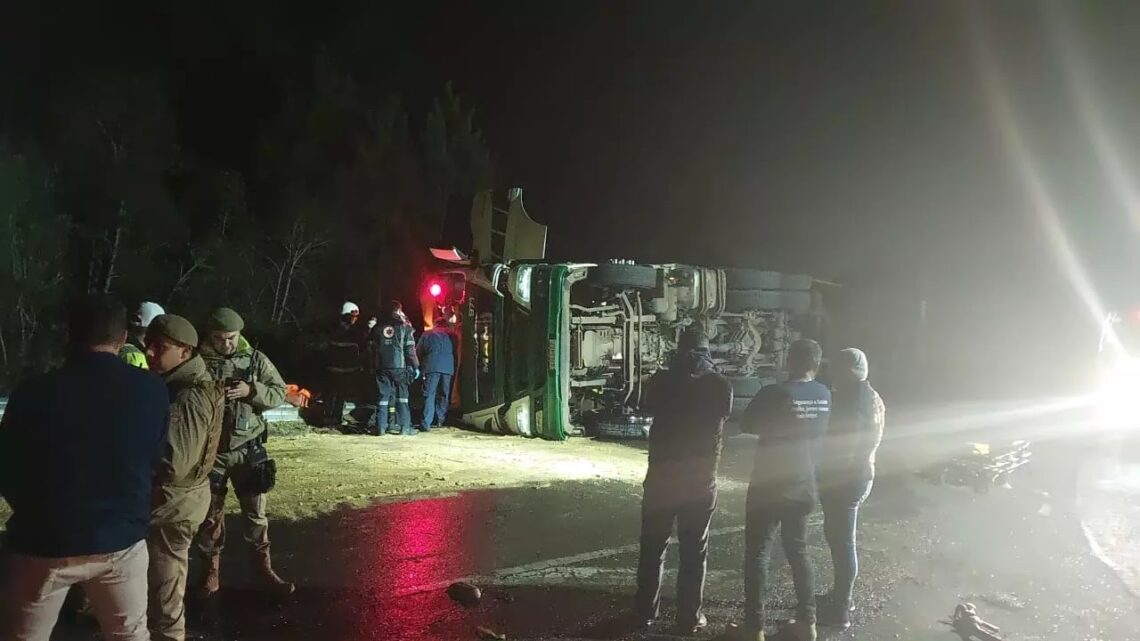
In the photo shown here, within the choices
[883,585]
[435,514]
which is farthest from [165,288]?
[883,585]

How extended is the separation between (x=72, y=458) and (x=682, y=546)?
9.95 feet

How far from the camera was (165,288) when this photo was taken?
696 inches

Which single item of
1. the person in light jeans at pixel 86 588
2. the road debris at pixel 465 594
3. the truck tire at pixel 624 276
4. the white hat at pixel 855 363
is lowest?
the road debris at pixel 465 594

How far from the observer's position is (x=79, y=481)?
105 inches

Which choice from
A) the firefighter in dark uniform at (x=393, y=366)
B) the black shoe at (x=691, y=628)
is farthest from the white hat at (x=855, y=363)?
the firefighter in dark uniform at (x=393, y=366)

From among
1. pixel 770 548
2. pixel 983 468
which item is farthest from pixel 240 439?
pixel 983 468

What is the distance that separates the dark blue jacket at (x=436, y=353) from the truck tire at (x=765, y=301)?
3929 millimetres

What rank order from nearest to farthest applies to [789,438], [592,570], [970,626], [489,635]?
[489,635] → [789,438] → [970,626] → [592,570]

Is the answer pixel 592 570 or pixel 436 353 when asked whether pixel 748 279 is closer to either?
pixel 436 353

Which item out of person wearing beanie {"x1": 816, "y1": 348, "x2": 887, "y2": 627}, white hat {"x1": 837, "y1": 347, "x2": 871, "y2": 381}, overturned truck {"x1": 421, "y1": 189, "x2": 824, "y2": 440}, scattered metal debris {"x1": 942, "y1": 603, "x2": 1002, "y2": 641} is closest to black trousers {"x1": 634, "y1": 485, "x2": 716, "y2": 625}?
person wearing beanie {"x1": 816, "y1": 348, "x2": 887, "y2": 627}

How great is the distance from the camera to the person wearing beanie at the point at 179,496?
3498 millimetres

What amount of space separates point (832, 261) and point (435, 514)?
14.1 metres

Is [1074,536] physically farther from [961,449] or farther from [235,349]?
[235,349]

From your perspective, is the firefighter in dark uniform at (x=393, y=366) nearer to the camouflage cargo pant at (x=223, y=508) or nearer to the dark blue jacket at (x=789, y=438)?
the camouflage cargo pant at (x=223, y=508)
